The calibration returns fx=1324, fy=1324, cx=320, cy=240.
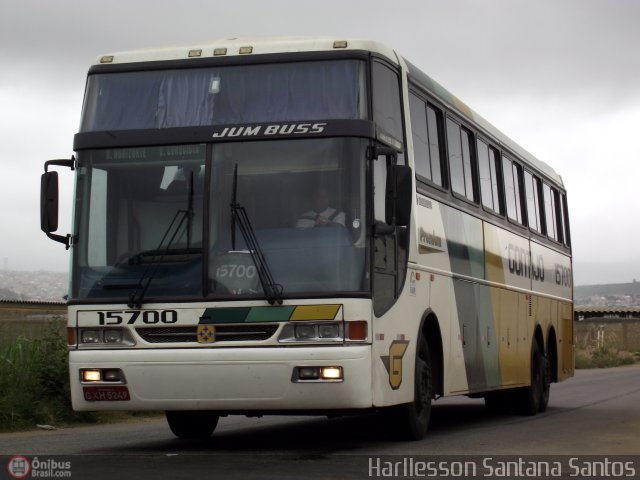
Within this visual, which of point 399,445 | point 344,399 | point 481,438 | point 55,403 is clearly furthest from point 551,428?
point 55,403

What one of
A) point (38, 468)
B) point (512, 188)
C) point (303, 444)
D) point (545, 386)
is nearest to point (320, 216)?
point (303, 444)

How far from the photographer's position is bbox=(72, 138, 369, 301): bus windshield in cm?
1142

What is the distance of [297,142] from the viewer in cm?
1167

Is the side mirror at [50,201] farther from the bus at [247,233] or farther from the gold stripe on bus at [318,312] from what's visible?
the gold stripe on bus at [318,312]

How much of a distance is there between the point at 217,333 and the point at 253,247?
31.7 inches

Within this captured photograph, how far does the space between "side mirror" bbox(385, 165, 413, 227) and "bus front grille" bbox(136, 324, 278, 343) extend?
144 cm

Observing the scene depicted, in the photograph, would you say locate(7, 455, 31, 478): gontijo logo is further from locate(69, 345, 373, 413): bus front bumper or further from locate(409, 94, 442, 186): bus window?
locate(409, 94, 442, 186): bus window

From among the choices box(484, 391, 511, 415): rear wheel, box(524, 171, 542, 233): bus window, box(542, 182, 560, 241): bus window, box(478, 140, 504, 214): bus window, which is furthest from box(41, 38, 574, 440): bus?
box(542, 182, 560, 241): bus window

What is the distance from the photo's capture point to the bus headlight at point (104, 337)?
11.7 meters

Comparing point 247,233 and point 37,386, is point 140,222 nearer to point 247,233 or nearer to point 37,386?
point 247,233

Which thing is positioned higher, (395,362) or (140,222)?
(140,222)

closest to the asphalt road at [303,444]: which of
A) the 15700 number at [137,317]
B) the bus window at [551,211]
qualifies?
the 15700 number at [137,317]

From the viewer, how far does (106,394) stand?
11.7 metres

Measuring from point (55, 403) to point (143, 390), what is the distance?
6.20 metres
